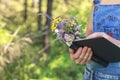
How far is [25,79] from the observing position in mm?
4477

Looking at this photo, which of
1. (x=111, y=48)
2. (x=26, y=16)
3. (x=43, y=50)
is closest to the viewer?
(x=111, y=48)

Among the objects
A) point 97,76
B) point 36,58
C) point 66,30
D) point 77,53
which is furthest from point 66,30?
point 36,58

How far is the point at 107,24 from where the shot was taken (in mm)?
1917

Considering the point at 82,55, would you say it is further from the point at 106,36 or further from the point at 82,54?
the point at 106,36

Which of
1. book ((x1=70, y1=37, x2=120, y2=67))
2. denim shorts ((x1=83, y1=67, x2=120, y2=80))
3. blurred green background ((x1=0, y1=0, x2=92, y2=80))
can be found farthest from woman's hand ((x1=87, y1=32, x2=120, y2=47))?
blurred green background ((x1=0, y1=0, x2=92, y2=80))

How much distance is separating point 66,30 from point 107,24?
0.58 ft

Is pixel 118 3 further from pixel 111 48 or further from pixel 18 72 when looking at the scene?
pixel 18 72

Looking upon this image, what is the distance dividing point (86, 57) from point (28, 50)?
307 centimetres

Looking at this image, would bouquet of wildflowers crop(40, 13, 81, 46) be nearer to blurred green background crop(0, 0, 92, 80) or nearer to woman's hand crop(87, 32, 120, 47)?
woman's hand crop(87, 32, 120, 47)

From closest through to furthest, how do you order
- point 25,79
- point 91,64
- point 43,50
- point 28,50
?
point 91,64 < point 25,79 < point 28,50 < point 43,50

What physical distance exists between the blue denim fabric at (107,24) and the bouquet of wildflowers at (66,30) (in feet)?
0.34

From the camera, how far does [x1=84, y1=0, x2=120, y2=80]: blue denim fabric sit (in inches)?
74.8

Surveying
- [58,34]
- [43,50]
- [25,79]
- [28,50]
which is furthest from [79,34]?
[43,50]

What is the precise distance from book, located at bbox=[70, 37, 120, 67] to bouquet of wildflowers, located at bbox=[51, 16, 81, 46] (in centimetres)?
4
